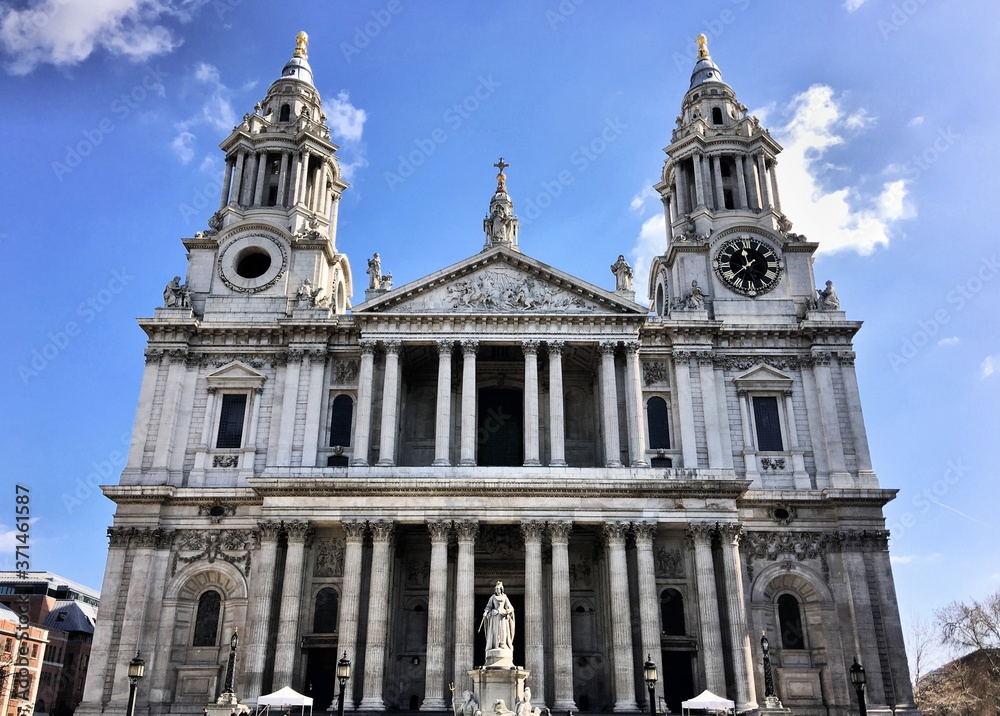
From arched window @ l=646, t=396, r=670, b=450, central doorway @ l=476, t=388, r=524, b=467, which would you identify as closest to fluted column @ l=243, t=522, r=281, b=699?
central doorway @ l=476, t=388, r=524, b=467

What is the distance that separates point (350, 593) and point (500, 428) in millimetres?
11698

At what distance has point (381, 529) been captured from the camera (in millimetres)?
35375

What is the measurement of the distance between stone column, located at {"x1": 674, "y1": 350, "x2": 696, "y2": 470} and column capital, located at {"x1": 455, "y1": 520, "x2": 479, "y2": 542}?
33.6 ft

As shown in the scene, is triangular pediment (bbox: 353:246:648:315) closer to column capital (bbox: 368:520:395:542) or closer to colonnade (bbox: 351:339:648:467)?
colonnade (bbox: 351:339:648:467)

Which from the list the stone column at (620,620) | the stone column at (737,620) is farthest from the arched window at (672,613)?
the stone column at (620,620)

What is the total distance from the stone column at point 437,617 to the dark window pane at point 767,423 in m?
15.7

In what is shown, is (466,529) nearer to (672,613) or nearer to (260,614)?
(260,614)

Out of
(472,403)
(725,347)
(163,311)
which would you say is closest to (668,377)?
(725,347)

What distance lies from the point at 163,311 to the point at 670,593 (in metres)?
27.4

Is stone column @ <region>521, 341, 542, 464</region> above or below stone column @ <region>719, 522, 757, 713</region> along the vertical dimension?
above

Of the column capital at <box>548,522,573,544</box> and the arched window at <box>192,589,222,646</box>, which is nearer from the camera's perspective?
the column capital at <box>548,522,573,544</box>

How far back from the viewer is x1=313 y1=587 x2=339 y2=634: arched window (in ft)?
117

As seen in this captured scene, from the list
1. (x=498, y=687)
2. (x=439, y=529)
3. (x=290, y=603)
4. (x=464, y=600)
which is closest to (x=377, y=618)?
(x=464, y=600)

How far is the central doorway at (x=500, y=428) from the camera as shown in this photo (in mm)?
42000
